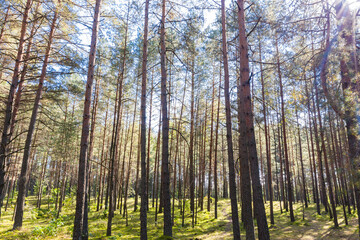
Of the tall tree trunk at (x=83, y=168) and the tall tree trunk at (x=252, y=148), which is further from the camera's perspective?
the tall tree trunk at (x=83, y=168)

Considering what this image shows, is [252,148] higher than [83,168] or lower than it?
higher

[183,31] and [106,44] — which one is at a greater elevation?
[106,44]

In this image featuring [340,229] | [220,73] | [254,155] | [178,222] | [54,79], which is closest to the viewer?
[254,155]

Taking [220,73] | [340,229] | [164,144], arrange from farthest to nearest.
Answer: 1. [220,73]
2. [340,229]
3. [164,144]

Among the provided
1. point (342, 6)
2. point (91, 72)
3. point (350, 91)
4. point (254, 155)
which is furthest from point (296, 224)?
point (91, 72)

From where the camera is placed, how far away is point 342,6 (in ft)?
22.5

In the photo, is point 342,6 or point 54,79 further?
point 54,79

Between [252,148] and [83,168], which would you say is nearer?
[252,148]

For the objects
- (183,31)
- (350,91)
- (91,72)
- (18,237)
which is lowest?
(18,237)

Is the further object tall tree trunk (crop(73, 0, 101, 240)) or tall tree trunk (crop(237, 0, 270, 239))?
tall tree trunk (crop(73, 0, 101, 240))

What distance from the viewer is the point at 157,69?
1585cm

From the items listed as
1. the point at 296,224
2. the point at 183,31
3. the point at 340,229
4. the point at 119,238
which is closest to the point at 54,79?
the point at 183,31

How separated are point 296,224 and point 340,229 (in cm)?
239

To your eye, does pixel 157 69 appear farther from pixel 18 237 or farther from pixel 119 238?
pixel 18 237
